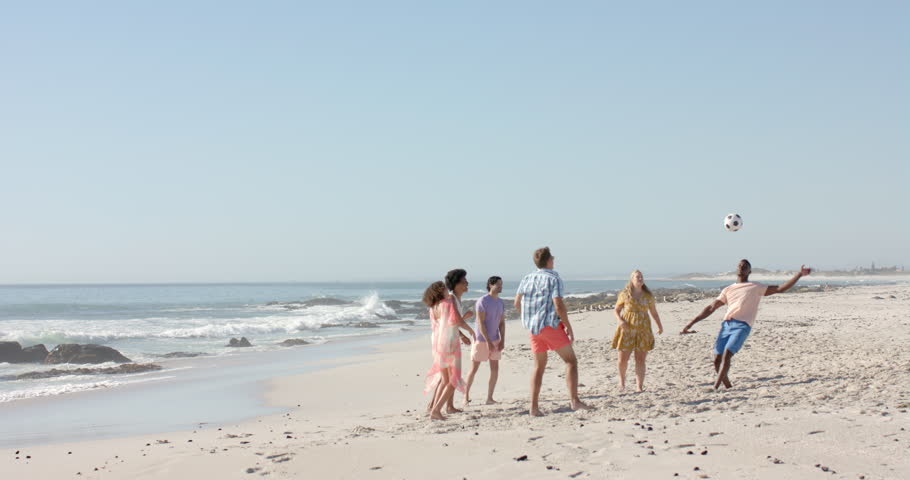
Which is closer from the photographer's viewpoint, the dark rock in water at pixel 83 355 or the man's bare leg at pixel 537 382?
the man's bare leg at pixel 537 382

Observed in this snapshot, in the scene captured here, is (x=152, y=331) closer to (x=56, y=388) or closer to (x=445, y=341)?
(x=56, y=388)

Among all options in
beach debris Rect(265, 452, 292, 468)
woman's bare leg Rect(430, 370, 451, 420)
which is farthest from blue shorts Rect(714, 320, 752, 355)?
beach debris Rect(265, 452, 292, 468)

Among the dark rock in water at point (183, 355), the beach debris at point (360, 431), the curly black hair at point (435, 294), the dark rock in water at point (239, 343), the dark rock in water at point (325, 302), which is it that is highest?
the curly black hair at point (435, 294)

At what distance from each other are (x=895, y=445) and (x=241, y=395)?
853 centimetres

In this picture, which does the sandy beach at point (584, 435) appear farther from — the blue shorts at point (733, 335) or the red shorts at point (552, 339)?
the red shorts at point (552, 339)

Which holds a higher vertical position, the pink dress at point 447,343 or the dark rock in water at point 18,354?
the pink dress at point 447,343

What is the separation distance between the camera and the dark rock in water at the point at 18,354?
55.6 feet

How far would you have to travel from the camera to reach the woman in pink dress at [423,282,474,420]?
284 inches

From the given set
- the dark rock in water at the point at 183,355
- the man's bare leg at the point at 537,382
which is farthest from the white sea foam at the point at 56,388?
the man's bare leg at the point at 537,382

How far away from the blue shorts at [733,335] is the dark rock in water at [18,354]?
52.8 ft

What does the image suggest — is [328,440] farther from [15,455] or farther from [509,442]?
[15,455]

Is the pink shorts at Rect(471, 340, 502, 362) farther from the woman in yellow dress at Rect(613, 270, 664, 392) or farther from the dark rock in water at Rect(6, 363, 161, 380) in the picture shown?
the dark rock in water at Rect(6, 363, 161, 380)

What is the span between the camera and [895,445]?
16.8ft

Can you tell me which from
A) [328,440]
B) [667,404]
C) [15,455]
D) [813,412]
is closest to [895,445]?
[813,412]
